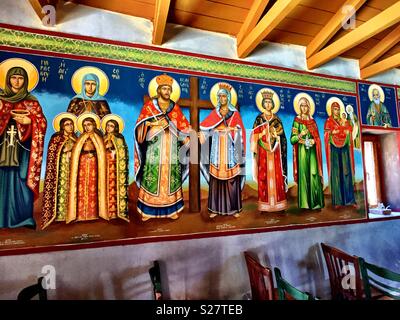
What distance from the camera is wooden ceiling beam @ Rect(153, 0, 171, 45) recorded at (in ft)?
6.63

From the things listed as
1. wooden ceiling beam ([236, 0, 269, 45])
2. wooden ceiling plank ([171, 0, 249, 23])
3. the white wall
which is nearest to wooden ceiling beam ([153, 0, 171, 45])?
the white wall

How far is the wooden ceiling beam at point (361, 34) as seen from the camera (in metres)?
2.22

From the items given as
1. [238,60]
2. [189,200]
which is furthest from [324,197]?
[238,60]

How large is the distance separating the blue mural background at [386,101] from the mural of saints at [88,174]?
3357mm

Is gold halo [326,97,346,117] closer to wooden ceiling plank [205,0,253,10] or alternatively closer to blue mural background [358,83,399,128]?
blue mural background [358,83,399,128]

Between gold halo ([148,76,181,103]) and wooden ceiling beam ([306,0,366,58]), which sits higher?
wooden ceiling beam ([306,0,366,58])

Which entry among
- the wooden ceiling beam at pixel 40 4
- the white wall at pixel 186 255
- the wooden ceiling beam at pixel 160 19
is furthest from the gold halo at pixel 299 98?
the wooden ceiling beam at pixel 40 4

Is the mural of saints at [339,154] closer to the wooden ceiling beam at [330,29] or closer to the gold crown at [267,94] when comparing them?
the wooden ceiling beam at [330,29]

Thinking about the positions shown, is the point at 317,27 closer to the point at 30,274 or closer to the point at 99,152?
the point at 99,152

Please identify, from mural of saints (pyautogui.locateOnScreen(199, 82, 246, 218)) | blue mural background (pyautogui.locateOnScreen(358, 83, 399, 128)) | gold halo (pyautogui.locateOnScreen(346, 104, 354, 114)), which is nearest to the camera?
mural of saints (pyautogui.locateOnScreen(199, 82, 246, 218))

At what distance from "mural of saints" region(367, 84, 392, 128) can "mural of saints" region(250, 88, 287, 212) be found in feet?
5.03

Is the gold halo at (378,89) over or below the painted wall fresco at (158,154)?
over

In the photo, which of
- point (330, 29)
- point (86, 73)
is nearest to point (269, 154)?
point (330, 29)
